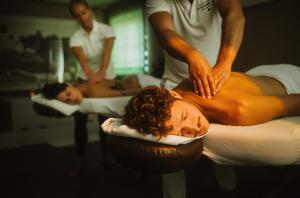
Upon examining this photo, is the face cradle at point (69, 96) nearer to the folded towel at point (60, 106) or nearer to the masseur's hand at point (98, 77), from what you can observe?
the folded towel at point (60, 106)

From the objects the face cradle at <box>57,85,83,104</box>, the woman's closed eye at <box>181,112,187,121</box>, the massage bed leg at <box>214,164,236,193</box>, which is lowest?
the massage bed leg at <box>214,164,236,193</box>

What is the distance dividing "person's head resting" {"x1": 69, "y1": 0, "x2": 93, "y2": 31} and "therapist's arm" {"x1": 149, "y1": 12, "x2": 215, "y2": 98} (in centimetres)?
121

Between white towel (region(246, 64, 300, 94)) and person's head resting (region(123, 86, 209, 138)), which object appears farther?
white towel (region(246, 64, 300, 94))

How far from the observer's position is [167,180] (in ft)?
4.40

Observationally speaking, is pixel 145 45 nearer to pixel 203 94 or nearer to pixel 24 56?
pixel 24 56

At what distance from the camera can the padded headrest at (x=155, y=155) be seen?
903 mm

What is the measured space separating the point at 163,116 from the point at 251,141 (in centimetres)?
29

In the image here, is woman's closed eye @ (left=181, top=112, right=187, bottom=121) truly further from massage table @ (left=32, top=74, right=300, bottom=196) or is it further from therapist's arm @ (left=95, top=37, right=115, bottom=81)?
therapist's arm @ (left=95, top=37, right=115, bottom=81)

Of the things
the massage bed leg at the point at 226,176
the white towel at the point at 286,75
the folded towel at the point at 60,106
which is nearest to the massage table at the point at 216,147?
the white towel at the point at 286,75

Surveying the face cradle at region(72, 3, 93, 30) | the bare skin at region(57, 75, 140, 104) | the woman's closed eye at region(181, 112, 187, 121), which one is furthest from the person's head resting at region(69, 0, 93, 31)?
the woman's closed eye at region(181, 112, 187, 121)

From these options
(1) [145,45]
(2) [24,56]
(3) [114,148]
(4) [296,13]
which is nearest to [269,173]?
(4) [296,13]

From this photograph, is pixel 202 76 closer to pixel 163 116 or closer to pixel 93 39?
pixel 163 116

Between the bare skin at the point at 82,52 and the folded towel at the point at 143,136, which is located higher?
the bare skin at the point at 82,52

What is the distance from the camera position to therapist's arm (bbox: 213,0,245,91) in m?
1.20
